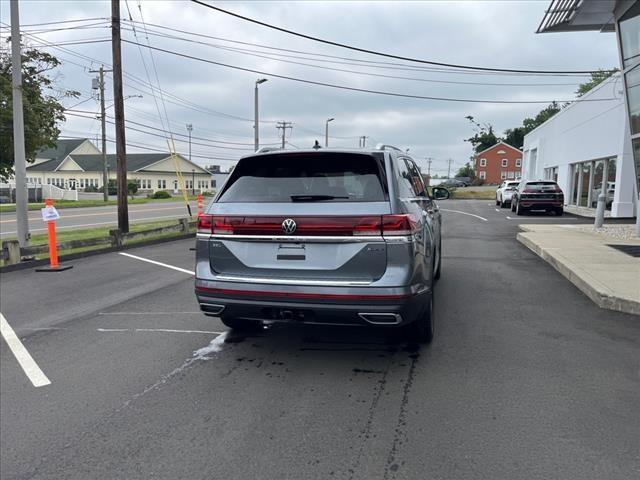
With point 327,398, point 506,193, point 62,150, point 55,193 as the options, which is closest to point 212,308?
point 327,398

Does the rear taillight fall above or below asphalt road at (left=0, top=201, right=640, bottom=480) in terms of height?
above

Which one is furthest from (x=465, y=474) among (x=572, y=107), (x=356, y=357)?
(x=572, y=107)

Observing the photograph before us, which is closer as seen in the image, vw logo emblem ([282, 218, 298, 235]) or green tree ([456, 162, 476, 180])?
vw logo emblem ([282, 218, 298, 235])

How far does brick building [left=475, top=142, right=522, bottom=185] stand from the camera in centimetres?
8919

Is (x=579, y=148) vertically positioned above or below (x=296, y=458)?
above

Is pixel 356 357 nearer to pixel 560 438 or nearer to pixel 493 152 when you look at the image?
pixel 560 438

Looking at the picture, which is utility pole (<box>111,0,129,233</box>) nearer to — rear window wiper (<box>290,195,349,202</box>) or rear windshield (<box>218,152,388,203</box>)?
rear windshield (<box>218,152,388,203</box>)

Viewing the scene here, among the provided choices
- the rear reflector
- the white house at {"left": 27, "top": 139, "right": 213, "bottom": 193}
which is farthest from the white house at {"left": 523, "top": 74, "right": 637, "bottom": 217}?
the white house at {"left": 27, "top": 139, "right": 213, "bottom": 193}

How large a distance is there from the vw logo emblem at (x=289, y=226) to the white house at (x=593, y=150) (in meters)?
15.1

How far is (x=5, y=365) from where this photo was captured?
482 centimetres

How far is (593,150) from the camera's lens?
78.1 feet

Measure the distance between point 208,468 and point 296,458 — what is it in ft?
1.72

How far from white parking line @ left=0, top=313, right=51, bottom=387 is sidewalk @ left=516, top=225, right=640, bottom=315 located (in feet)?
21.3

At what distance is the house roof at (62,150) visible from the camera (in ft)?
247
